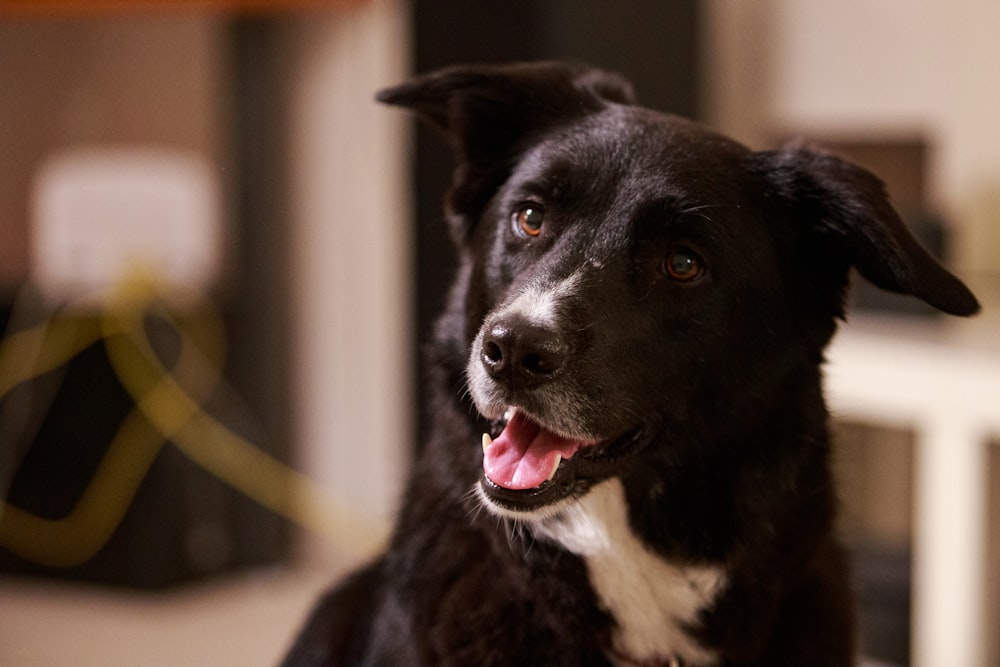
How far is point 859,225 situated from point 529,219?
0.36 metres

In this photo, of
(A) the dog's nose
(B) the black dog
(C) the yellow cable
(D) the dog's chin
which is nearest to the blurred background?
(C) the yellow cable

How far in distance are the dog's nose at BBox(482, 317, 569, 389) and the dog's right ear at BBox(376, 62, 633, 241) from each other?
1.06ft

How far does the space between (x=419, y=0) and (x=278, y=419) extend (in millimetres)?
1424

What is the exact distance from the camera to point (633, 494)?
1312 millimetres

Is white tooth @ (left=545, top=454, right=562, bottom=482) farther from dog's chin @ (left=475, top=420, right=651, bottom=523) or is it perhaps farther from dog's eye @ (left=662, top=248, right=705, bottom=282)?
dog's eye @ (left=662, top=248, right=705, bottom=282)

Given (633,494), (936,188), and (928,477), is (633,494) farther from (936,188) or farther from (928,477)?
(936,188)

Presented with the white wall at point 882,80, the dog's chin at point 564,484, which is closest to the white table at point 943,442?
the white wall at point 882,80

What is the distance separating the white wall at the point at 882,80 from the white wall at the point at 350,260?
1007 mm

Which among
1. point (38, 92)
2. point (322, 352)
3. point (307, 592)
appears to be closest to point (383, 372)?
point (322, 352)

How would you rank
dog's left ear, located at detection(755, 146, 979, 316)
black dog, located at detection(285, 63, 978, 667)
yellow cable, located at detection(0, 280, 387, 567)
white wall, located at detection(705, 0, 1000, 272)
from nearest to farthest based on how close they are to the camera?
dog's left ear, located at detection(755, 146, 979, 316) → black dog, located at detection(285, 63, 978, 667) → white wall, located at detection(705, 0, 1000, 272) → yellow cable, located at detection(0, 280, 387, 567)

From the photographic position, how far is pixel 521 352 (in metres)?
1.15

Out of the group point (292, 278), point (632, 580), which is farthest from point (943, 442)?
point (292, 278)

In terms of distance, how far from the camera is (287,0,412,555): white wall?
3500 millimetres

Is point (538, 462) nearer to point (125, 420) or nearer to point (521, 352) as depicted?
point (521, 352)
